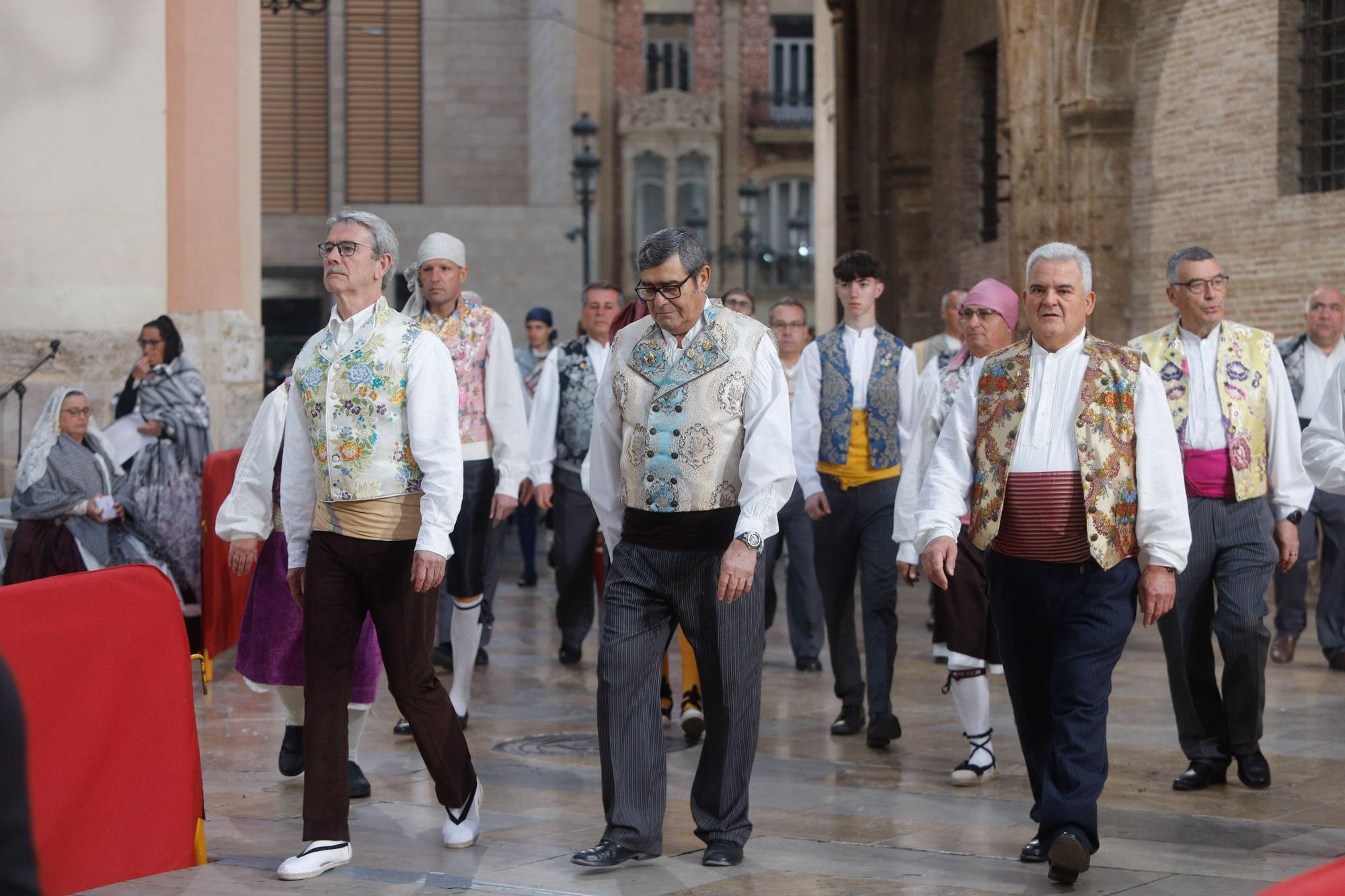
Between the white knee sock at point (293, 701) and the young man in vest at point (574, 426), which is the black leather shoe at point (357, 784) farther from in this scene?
the young man in vest at point (574, 426)

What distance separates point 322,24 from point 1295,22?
27.3 m

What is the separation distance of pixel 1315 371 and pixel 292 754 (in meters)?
6.49

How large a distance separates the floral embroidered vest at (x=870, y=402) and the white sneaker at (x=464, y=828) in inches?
109

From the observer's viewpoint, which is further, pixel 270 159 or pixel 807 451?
pixel 270 159

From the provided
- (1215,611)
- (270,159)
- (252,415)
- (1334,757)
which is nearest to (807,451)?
(1215,611)

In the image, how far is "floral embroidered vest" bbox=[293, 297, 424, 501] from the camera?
18.4 ft

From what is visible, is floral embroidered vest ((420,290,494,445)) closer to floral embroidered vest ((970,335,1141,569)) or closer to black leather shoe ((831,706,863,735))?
black leather shoe ((831,706,863,735))

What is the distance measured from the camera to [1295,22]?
1308 cm

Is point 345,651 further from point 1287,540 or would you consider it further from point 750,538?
point 1287,540

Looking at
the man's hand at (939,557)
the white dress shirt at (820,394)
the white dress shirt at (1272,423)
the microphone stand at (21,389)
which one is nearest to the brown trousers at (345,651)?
the man's hand at (939,557)

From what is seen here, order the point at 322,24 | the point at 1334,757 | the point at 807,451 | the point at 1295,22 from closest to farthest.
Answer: the point at 1334,757 < the point at 807,451 < the point at 1295,22 < the point at 322,24

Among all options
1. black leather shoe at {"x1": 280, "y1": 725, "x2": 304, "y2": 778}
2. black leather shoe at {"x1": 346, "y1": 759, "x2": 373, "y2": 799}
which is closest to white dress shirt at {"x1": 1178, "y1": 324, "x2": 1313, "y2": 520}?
black leather shoe at {"x1": 346, "y1": 759, "x2": 373, "y2": 799}

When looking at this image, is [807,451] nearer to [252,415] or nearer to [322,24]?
[252,415]

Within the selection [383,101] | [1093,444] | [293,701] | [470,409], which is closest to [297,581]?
[293,701]
